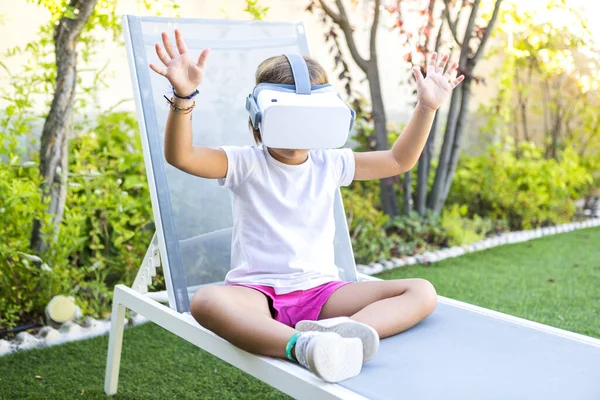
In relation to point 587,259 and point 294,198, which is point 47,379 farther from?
point 587,259

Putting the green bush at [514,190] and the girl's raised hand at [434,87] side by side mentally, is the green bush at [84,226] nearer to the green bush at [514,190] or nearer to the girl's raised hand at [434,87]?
the girl's raised hand at [434,87]

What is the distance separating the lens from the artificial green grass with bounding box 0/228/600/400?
2.67 m

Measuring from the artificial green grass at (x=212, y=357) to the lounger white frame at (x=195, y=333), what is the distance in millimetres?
229

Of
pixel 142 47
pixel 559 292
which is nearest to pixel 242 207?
pixel 142 47

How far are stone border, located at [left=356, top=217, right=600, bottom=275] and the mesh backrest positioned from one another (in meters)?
1.90

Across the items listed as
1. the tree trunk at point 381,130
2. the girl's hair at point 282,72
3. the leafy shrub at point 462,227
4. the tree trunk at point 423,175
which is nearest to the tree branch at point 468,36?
the tree trunk at point 423,175

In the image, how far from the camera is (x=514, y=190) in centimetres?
Answer: 614

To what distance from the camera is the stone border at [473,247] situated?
4.68 meters

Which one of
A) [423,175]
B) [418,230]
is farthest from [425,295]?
[423,175]

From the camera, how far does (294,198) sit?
2248 millimetres

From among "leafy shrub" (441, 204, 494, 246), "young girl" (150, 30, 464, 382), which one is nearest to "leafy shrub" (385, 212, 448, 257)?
"leafy shrub" (441, 204, 494, 246)

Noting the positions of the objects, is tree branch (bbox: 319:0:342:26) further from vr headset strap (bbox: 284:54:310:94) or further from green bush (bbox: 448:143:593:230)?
vr headset strap (bbox: 284:54:310:94)

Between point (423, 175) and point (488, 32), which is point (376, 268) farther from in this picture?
point (488, 32)

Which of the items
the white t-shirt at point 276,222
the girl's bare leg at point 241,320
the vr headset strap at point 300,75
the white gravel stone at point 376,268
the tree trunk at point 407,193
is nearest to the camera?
the girl's bare leg at point 241,320
